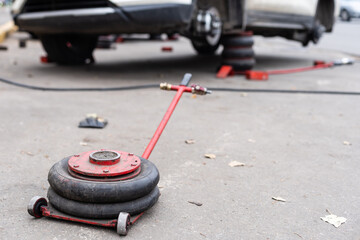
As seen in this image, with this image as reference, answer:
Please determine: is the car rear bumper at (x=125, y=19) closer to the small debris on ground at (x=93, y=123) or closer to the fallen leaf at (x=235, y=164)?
the small debris on ground at (x=93, y=123)

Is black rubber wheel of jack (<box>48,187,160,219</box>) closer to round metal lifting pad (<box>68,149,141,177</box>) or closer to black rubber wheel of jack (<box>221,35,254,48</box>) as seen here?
round metal lifting pad (<box>68,149,141,177</box>)

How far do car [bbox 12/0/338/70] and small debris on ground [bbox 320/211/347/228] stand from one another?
3.01 metres

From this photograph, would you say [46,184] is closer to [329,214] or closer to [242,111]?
[329,214]

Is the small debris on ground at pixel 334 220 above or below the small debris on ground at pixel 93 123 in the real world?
above

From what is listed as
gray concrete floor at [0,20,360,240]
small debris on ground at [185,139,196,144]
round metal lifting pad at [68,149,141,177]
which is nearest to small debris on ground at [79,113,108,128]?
gray concrete floor at [0,20,360,240]

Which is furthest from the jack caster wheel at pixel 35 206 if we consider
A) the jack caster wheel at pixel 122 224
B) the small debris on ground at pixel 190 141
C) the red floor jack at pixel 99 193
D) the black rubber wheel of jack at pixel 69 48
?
the black rubber wheel of jack at pixel 69 48

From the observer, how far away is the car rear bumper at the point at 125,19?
430cm

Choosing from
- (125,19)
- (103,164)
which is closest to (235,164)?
(103,164)

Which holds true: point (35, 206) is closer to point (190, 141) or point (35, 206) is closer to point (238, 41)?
→ point (190, 141)

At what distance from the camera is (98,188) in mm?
1605

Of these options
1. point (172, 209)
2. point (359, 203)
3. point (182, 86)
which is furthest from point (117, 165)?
point (359, 203)

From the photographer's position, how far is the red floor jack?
162 cm

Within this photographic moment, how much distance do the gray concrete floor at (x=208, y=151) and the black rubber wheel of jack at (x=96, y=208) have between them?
0.07 m

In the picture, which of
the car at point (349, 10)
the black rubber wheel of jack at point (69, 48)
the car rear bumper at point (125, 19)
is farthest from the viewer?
the car at point (349, 10)
